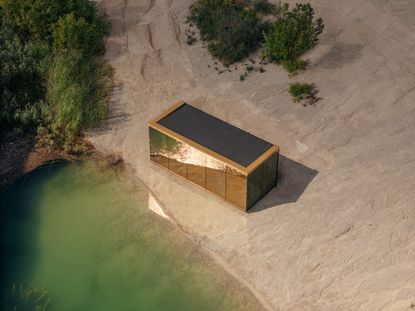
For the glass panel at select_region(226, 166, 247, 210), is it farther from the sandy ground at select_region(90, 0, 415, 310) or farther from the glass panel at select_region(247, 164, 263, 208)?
the sandy ground at select_region(90, 0, 415, 310)

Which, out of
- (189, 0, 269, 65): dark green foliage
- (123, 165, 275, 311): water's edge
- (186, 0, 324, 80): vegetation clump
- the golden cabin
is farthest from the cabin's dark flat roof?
(186, 0, 324, 80): vegetation clump

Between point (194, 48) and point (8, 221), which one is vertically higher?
point (194, 48)

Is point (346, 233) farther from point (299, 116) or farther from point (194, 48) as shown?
point (194, 48)

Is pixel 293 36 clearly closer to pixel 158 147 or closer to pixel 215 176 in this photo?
pixel 158 147

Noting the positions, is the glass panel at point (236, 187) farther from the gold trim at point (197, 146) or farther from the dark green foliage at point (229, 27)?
the dark green foliage at point (229, 27)

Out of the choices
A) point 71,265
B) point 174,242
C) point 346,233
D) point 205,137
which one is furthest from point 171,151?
point 346,233

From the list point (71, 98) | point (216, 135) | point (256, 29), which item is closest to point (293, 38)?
point (256, 29)
